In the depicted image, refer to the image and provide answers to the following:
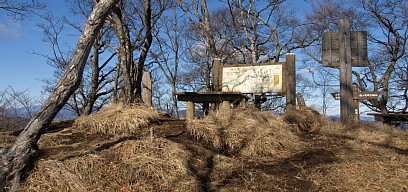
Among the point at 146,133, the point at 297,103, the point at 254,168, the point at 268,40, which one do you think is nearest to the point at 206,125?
the point at 146,133

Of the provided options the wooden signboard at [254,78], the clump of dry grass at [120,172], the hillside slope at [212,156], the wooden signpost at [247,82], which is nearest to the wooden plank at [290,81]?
the wooden signpost at [247,82]

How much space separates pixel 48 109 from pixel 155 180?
1.34m

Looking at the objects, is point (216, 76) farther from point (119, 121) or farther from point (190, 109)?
point (119, 121)

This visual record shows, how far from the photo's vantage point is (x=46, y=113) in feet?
11.7

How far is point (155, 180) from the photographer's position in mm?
3605

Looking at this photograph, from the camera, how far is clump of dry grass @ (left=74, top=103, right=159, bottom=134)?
517 centimetres

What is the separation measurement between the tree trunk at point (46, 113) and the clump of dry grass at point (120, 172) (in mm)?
149

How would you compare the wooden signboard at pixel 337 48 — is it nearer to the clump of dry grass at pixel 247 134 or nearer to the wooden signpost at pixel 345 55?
the wooden signpost at pixel 345 55

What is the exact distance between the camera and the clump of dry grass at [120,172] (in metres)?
3.38

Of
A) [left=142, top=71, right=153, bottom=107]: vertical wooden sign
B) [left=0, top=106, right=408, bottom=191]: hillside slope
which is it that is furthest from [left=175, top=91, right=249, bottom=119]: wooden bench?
[left=0, top=106, right=408, bottom=191]: hillside slope

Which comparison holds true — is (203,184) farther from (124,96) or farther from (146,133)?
(124,96)

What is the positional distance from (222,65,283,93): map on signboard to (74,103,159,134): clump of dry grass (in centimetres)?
325

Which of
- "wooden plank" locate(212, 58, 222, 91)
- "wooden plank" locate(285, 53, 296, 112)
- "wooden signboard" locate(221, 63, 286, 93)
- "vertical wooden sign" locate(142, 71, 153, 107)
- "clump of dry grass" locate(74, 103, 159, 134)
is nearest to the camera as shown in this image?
"clump of dry grass" locate(74, 103, 159, 134)

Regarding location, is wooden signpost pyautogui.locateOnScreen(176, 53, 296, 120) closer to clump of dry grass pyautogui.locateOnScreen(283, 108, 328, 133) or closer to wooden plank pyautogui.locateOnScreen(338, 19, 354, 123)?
clump of dry grass pyautogui.locateOnScreen(283, 108, 328, 133)
